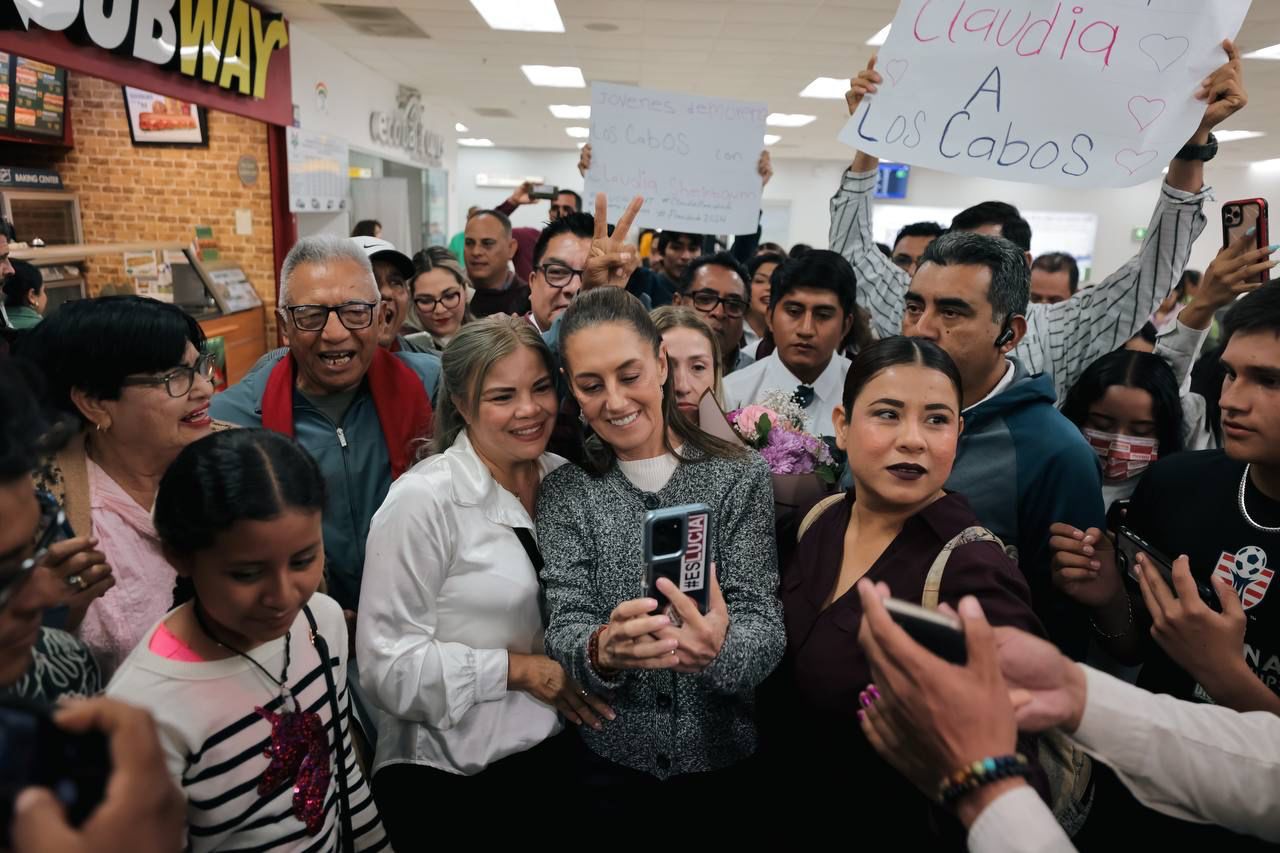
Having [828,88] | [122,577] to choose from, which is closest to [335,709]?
[122,577]

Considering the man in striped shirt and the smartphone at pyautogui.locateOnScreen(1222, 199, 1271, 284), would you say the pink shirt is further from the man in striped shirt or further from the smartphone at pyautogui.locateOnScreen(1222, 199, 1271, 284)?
the smartphone at pyautogui.locateOnScreen(1222, 199, 1271, 284)

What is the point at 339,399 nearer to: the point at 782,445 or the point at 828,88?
the point at 782,445

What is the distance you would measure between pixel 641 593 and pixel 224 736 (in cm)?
69

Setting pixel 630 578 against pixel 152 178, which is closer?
pixel 630 578

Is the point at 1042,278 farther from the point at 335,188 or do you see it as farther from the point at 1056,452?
the point at 335,188

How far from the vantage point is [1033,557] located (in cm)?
169

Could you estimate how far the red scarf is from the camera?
1896 millimetres

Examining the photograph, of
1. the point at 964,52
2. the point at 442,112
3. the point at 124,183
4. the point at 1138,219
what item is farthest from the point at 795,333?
the point at 1138,219

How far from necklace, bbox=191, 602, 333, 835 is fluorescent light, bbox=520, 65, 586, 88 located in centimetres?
836

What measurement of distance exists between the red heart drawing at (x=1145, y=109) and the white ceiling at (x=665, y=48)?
14.3 feet

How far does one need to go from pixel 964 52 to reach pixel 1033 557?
1.33m

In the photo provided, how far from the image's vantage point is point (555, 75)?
893 centimetres

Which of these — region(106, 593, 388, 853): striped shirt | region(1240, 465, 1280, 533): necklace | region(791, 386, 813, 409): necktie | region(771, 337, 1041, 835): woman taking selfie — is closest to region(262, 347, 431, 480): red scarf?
region(106, 593, 388, 853): striped shirt

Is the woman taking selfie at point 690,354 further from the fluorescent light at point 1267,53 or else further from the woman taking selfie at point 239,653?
the fluorescent light at point 1267,53
